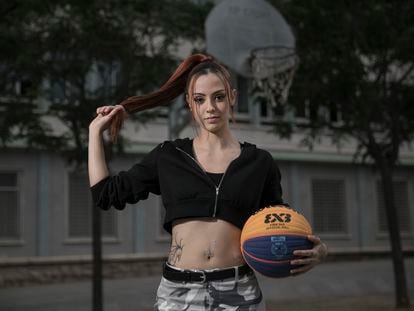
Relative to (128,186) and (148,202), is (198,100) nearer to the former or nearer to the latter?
(128,186)

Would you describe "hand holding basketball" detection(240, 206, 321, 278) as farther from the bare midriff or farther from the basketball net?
the basketball net

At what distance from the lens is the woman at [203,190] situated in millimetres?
3094

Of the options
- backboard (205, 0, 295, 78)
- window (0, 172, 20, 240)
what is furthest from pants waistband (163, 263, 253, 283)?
window (0, 172, 20, 240)

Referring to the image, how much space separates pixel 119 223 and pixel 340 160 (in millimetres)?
9169

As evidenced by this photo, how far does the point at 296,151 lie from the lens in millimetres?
24172

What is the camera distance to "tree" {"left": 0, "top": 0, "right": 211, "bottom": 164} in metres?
12.0

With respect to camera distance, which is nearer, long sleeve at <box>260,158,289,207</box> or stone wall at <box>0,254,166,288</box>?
long sleeve at <box>260,158,289,207</box>

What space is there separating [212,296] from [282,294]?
11.8 metres

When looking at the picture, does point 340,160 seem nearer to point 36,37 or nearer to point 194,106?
point 36,37

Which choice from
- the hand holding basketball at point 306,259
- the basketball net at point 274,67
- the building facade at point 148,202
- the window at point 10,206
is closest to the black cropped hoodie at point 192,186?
the hand holding basketball at point 306,259

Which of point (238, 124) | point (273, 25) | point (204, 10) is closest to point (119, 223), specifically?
point (238, 124)

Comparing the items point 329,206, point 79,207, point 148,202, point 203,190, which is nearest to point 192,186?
point 203,190

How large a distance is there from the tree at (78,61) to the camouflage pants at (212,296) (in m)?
9.17

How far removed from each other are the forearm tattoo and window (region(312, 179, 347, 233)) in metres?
22.0
